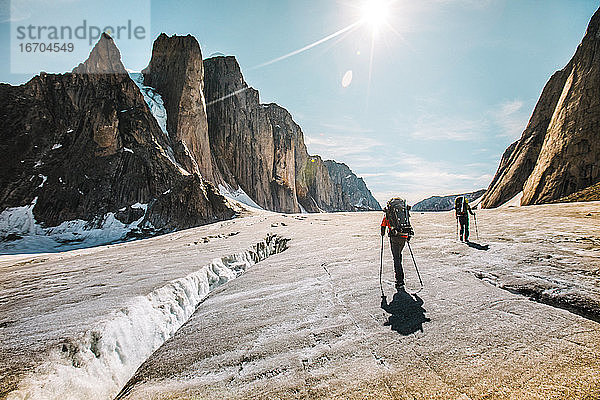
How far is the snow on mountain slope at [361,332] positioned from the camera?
2.57 m

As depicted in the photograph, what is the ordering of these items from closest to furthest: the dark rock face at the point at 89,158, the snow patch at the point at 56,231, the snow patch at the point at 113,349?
the snow patch at the point at 113,349, the snow patch at the point at 56,231, the dark rock face at the point at 89,158

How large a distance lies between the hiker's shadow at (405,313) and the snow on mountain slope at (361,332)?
25 mm

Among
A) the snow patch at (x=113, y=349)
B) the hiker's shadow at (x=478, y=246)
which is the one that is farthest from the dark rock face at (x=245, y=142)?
the hiker's shadow at (x=478, y=246)

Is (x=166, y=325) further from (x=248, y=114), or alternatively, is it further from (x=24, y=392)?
(x=248, y=114)

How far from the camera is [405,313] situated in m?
4.02

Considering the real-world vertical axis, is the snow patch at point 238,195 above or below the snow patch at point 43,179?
below

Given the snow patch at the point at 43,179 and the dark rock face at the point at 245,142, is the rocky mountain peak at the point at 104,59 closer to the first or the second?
the dark rock face at the point at 245,142

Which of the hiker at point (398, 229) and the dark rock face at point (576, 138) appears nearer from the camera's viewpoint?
the hiker at point (398, 229)

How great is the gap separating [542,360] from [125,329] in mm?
5451

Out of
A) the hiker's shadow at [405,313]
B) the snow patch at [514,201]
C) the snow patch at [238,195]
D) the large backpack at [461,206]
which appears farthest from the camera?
the snow patch at [238,195]

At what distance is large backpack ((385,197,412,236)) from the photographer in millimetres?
5281

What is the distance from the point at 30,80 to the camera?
108 feet

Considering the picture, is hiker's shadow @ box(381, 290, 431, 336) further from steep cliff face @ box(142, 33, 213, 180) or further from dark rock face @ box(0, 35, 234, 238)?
steep cliff face @ box(142, 33, 213, 180)

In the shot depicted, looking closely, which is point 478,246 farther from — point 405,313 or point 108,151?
point 108,151
